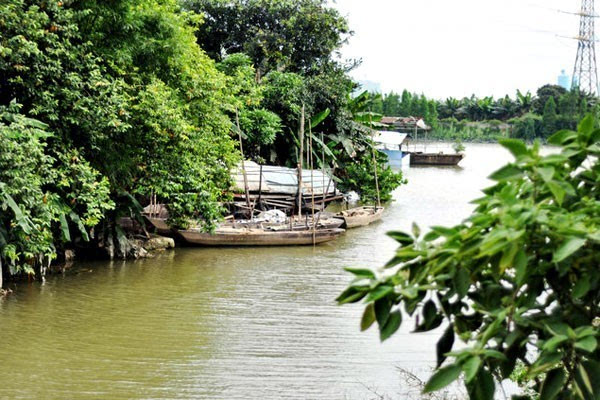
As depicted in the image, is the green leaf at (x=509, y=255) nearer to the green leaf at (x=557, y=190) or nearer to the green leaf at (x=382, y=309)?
the green leaf at (x=557, y=190)

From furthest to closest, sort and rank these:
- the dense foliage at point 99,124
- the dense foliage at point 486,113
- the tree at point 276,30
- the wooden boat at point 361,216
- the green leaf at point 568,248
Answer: the dense foliage at point 486,113 → the tree at point 276,30 → the wooden boat at point 361,216 → the dense foliage at point 99,124 → the green leaf at point 568,248

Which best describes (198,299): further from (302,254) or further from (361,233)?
(361,233)

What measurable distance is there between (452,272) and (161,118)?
1068 cm

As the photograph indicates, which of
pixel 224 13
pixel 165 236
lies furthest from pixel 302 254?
pixel 224 13

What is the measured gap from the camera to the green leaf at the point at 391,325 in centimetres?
170

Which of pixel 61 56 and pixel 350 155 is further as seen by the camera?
pixel 350 155

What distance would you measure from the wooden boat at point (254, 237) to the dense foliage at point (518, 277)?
12.8 m

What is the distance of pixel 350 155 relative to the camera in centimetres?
2316

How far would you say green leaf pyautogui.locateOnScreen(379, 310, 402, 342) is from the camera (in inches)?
66.8

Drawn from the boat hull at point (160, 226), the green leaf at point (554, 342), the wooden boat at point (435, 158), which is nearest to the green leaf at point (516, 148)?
the green leaf at point (554, 342)

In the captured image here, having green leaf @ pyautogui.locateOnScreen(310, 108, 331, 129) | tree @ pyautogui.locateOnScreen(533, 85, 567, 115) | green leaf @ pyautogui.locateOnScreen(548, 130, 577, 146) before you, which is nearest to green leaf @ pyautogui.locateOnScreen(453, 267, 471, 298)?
green leaf @ pyautogui.locateOnScreen(548, 130, 577, 146)

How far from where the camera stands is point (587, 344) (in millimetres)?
1546

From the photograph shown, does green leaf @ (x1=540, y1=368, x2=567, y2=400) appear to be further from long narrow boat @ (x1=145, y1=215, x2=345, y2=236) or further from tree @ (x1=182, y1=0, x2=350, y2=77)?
tree @ (x1=182, y1=0, x2=350, y2=77)

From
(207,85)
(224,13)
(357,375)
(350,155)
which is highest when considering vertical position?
(224,13)
